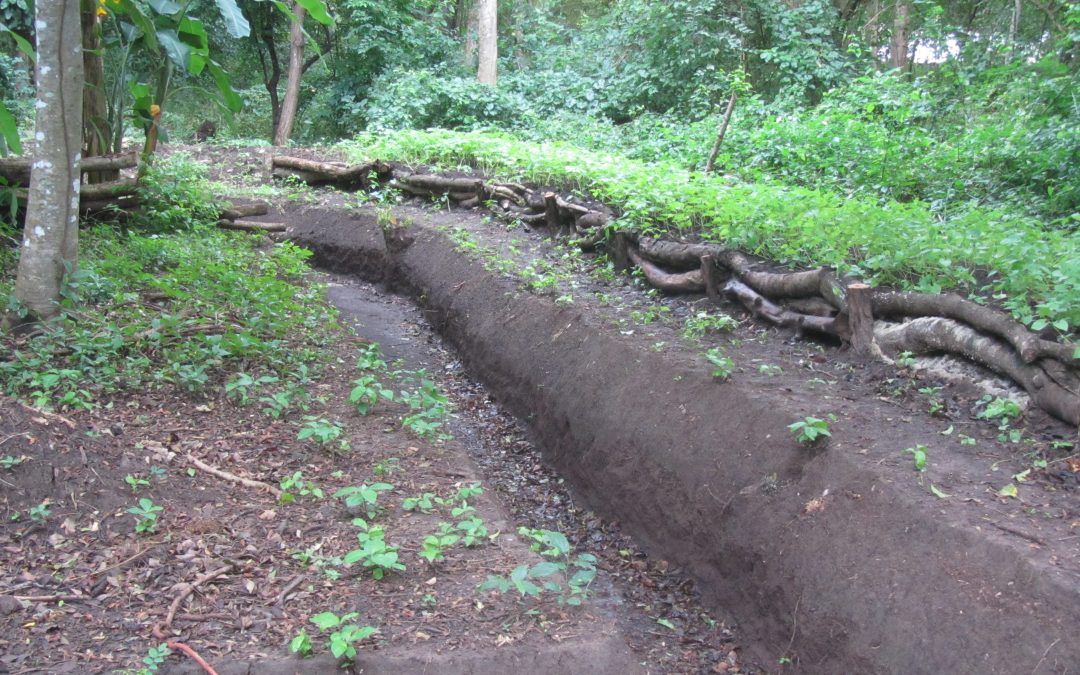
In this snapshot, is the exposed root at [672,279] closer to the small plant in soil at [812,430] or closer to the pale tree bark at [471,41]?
the small plant in soil at [812,430]

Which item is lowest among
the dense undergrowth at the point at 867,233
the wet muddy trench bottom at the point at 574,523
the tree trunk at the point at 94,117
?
the wet muddy trench bottom at the point at 574,523

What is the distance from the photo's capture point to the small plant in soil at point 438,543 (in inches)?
163

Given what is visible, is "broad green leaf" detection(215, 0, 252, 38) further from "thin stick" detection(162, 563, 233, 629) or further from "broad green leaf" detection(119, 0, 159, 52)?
"thin stick" detection(162, 563, 233, 629)

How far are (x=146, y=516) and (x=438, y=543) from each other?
1.50 metres

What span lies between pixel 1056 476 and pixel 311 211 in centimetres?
1105

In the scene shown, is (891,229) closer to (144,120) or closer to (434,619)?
(434,619)

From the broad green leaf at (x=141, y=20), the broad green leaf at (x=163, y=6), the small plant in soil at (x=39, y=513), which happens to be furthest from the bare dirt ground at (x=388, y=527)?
the broad green leaf at (x=163, y=6)

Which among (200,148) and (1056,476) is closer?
(1056,476)

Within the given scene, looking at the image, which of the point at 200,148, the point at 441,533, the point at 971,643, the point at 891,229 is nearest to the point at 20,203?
the point at 441,533

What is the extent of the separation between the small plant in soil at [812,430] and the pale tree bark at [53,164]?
5050mm

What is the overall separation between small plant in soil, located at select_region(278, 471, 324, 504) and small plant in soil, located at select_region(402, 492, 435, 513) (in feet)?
1.64

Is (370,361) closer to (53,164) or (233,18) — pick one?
(53,164)

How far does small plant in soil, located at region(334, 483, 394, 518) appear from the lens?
4418 mm

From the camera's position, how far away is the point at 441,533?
14.6ft
